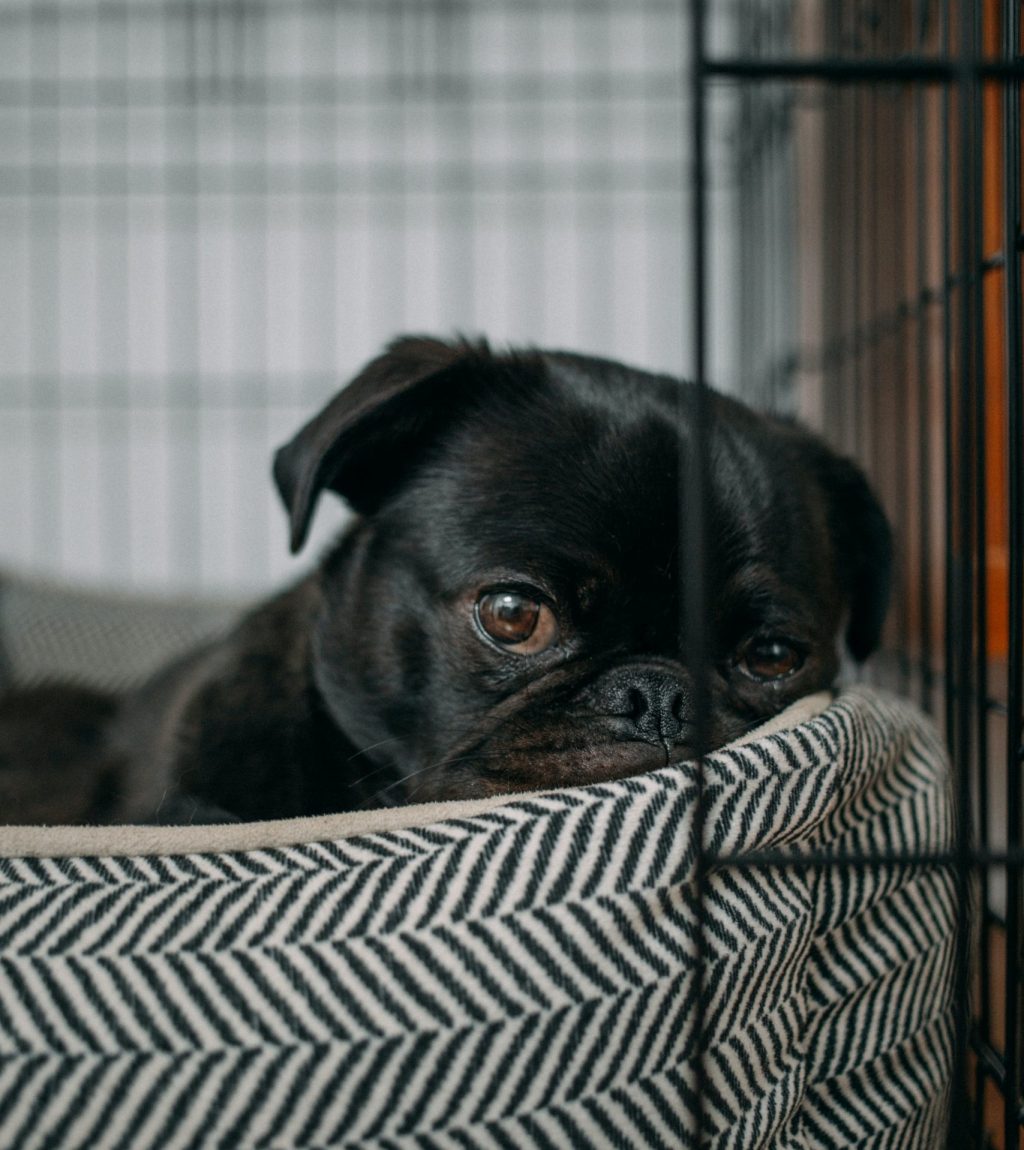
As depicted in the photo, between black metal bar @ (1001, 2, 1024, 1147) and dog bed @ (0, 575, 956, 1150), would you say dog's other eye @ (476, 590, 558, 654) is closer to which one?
dog bed @ (0, 575, 956, 1150)

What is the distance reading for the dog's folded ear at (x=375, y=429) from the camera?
110 cm

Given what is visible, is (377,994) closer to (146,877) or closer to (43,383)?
(146,877)

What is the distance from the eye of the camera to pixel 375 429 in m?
1.21

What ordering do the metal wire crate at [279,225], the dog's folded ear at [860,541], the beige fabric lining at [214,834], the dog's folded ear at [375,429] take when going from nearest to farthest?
the beige fabric lining at [214,834] < the dog's folded ear at [375,429] < the dog's folded ear at [860,541] < the metal wire crate at [279,225]

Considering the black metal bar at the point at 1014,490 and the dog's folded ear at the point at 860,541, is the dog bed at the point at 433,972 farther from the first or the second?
the dog's folded ear at the point at 860,541

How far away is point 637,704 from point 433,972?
14.3 inches

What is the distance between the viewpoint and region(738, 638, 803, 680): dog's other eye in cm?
120

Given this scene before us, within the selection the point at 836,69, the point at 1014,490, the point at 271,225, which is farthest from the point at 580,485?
the point at 271,225

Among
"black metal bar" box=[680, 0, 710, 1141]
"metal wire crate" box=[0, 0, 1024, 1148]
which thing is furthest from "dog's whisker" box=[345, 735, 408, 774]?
"metal wire crate" box=[0, 0, 1024, 1148]

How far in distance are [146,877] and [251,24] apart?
2.98 metres

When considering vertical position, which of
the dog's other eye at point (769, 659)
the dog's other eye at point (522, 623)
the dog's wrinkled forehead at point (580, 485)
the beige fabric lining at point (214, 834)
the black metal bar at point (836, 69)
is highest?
the black metal bar at point (836, 69)

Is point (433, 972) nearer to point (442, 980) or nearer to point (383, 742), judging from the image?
point (442, 980)

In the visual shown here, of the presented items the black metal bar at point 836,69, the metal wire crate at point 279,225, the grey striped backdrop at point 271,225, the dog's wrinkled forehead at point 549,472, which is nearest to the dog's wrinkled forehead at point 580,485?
the dog's wrinkled forehead at point 549,472

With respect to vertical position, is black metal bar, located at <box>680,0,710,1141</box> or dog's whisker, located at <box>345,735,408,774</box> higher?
black metal bar, located at <box>680,0,710,1141</box>
